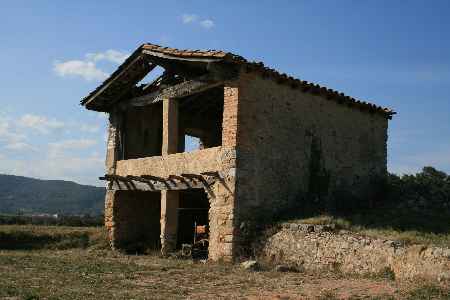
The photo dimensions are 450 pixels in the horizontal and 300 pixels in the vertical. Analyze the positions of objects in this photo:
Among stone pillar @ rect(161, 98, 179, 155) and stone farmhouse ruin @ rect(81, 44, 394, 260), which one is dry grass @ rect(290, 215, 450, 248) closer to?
stone farmhouse ruin @ rect(81, 44, 394, 260)

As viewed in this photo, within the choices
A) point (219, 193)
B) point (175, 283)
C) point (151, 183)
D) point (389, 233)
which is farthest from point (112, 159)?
point (389, 233)

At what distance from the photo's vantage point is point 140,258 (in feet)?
43.6

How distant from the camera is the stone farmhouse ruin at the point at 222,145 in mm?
12125

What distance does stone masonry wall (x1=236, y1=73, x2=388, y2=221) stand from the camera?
481 inches

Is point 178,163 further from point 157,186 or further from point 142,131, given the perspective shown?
point 142,131

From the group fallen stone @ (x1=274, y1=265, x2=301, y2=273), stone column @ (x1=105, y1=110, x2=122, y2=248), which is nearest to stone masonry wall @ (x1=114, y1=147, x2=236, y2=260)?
fallen stone @ (x1=274, y1=265, x2=301, y2=273)

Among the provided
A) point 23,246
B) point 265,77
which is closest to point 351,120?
point 265,77

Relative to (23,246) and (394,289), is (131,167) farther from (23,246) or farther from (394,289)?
(394,289)

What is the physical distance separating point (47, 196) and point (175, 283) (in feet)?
222

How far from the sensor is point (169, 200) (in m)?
13.8

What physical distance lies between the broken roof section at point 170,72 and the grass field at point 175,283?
184 inches

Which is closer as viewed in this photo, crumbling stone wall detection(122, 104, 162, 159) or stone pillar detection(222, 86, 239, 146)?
stone pillar detection(222, 86, 239, 146)

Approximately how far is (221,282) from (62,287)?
2.58 metres

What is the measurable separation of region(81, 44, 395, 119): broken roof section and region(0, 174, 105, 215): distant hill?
4868 cm
